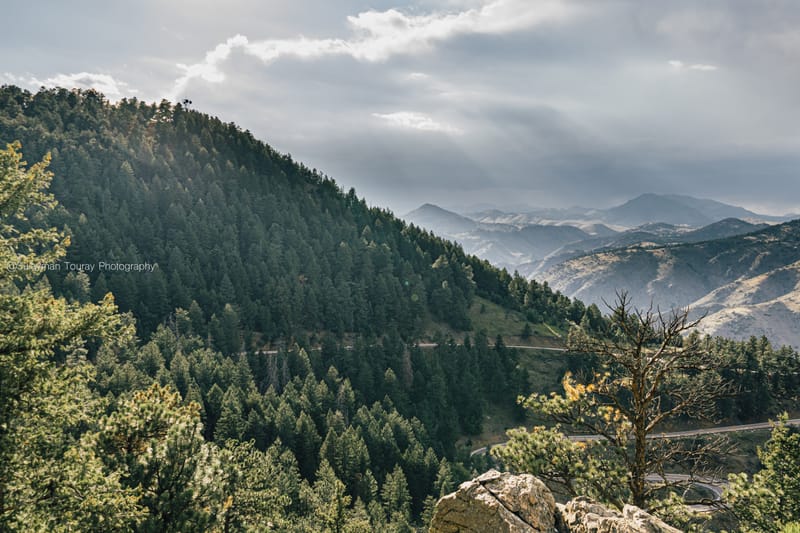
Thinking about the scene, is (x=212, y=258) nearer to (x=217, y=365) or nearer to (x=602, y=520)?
(x=217, y=365)

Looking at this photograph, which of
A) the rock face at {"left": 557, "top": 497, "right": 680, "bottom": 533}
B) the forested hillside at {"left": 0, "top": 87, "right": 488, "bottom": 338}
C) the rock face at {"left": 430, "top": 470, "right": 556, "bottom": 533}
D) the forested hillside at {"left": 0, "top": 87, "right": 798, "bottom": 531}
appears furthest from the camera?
the forested hillside at {"left": 0, "top": 87, "right": 488, "bottom": 338}

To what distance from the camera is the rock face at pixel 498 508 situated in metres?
15.6

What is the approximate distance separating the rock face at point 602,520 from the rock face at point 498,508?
0.60m

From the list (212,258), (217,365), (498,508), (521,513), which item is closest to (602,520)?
(521,513)

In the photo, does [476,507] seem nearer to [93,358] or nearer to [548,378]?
[93,358]

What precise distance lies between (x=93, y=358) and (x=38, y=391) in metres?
103

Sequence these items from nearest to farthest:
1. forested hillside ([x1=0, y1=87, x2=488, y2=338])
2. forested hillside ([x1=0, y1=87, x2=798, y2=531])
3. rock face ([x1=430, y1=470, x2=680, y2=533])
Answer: rock face ([x1=430, y1=470, x2=680, y2=533]) < forested hillside ([x1=0, y1=87, x2=798, y2=531]) < forested hillside ([x1=0, y1=87, x2=488, y2=338])

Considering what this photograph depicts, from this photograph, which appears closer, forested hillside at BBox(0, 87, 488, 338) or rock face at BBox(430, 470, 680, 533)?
rock face at BBox(430, 470, 680, 533)

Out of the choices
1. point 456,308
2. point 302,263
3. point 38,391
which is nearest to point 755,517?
point 38,391

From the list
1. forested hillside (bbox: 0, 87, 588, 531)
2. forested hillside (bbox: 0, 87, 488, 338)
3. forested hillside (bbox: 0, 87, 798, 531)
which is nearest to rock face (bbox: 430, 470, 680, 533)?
forested hillside (bbox: 0, 87, 798, 531)

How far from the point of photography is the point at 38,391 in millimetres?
16375

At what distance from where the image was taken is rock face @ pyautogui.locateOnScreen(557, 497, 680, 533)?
48.7 feet

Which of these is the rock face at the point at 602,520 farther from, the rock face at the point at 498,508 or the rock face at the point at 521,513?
the rock face at the point at 498,508

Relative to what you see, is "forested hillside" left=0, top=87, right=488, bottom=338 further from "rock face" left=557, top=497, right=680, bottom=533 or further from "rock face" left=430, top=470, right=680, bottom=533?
"rock face" left=557, top=497, right=680, bottom=533
